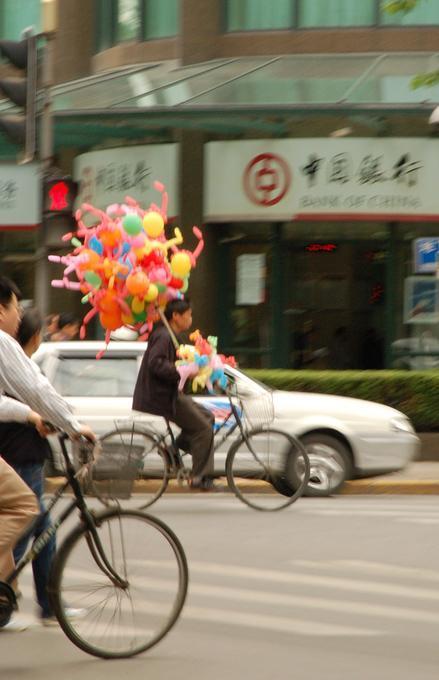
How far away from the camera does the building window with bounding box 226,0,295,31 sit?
75.2 feet

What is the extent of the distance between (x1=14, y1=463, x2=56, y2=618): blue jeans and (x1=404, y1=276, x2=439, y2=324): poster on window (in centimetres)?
1435

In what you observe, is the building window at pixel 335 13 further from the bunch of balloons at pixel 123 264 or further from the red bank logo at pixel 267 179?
the bunch of balloons at pixel 123 264

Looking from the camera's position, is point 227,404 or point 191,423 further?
point 227,404

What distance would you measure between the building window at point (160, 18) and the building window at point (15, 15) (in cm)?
344

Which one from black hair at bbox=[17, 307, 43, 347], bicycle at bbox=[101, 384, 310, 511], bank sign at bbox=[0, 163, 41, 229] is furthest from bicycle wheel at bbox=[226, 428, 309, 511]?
bank sign at bbox=[0, 163, 41, 229]

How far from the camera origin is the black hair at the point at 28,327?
24.7 ft

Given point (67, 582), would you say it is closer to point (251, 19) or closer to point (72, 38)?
point (251, 19)

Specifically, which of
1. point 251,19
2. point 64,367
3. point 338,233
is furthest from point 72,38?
point 64,367

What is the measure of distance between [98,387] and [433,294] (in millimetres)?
7845

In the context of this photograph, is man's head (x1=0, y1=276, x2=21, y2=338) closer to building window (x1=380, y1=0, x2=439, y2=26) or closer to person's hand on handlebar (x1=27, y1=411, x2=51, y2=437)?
person's hand on handlebar (x1=27, y1=411, x2=51, y2=437)

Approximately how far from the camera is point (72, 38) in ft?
82.7

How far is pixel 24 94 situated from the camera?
1315cm

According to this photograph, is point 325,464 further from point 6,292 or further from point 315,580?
point 6,292

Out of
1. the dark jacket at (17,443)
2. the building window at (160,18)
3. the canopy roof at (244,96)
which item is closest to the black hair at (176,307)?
the dark jacket at (17,443)
